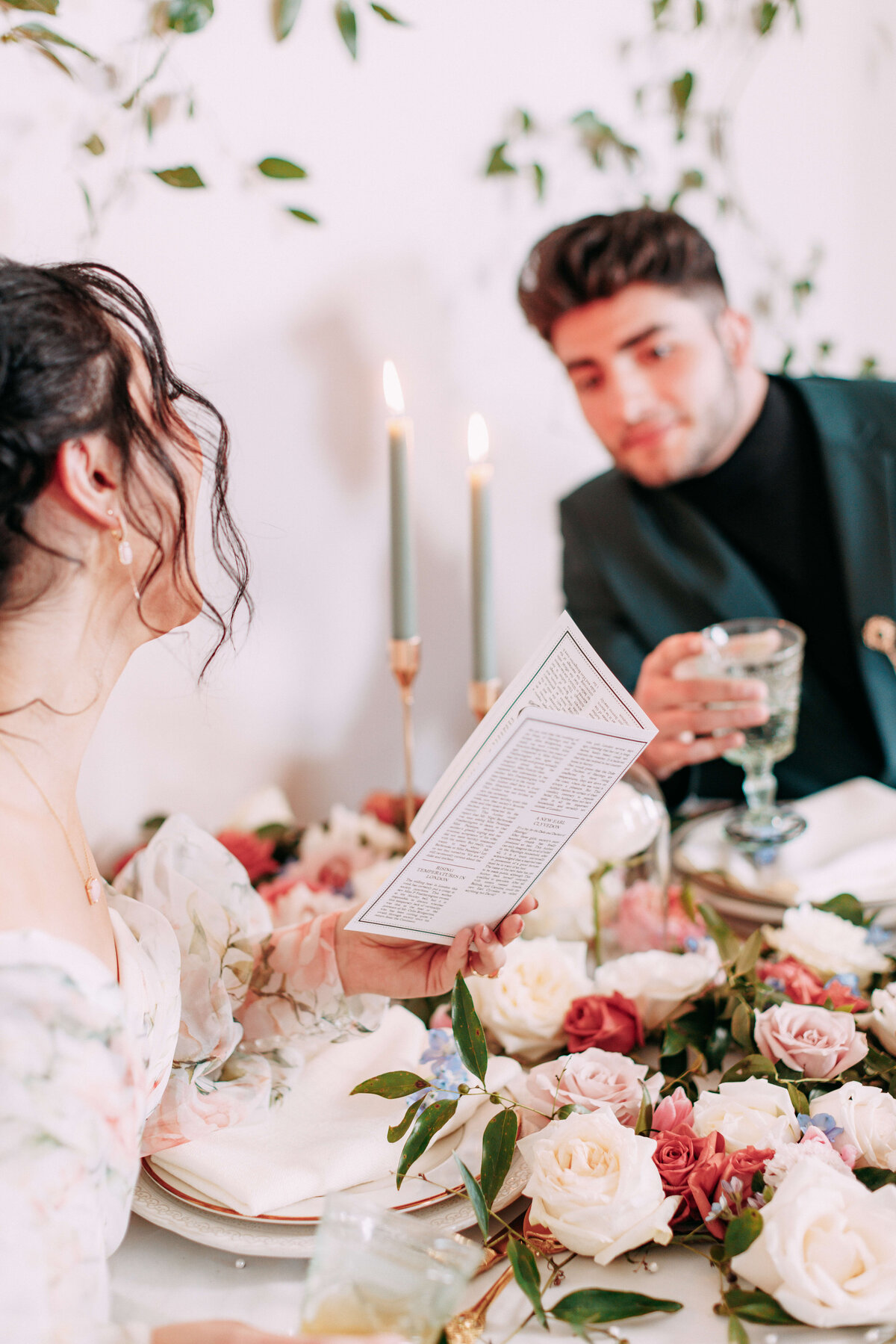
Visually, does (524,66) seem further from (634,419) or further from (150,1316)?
(150,1316)

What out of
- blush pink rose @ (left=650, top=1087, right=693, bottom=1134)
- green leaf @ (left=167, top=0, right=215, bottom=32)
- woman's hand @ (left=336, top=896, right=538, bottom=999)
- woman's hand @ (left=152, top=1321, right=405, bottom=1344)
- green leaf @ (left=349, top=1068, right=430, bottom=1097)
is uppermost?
green leaf @ (left=167, top=0, right=215, bottom=32)

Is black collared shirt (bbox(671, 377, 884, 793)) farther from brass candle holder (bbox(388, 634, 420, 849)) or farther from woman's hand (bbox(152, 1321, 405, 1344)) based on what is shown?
woman's hand (bbox(152, 1321, 405, 1344))

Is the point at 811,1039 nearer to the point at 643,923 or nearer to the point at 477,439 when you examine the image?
the point at 643,923

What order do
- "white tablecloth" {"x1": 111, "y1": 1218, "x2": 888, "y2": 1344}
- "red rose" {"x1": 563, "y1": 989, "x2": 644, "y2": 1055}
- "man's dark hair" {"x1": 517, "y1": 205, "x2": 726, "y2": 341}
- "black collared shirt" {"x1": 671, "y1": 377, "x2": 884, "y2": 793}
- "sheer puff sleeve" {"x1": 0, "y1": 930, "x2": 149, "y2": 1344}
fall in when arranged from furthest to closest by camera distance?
"black collared shirt" {"x1": 671, "y1": 377, "x2": 884, "y2": 793}, "man's dark hair" {"x1": 517, "y1": 205, "x2": 726, "y2": 341}, "red rose" {"x1": 563, "y1": 989, "x2": 644, "y2": 1055}, "white tablecloth" {"x1": 111, "y1": 1218, "x2": 888, "y2": 1344}, "sheer puff sleeve" {"x1": 0, "y1": 930, "x2": 149, "y2": 1344}

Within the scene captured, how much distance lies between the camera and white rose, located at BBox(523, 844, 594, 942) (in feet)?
2.99

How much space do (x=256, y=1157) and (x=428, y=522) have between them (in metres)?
0.88

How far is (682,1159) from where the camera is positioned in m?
0.61

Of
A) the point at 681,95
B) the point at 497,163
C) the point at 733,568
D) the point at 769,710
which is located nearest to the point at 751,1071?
the point at 769,710

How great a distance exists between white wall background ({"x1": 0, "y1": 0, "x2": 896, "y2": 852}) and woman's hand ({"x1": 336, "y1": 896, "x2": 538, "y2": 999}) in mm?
425

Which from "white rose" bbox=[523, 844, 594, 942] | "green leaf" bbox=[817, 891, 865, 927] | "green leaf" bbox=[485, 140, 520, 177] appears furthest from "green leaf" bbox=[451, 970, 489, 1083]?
"green leaf" bbox=[485, 140, 520, 177]

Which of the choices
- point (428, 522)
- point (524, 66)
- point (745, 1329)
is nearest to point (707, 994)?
point (745, 1329)

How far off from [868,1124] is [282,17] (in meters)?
1.12

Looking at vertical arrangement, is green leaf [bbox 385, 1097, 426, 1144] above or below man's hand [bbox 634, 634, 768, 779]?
below

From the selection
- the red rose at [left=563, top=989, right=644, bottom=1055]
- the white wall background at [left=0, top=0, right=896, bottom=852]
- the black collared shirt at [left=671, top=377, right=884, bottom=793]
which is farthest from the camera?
the black collared shirt at [left=671, top=377, right=884, bottom=793]
